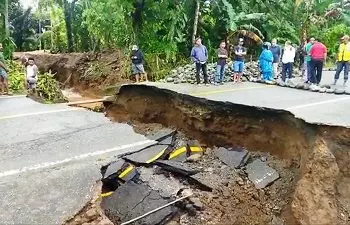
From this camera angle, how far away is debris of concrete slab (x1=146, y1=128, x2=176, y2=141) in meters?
7.49

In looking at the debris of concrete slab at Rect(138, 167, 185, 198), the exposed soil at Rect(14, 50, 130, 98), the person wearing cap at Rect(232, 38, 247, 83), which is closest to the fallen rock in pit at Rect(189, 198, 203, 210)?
the debris of concrete slab at Rect(138, 167, 185, 198)

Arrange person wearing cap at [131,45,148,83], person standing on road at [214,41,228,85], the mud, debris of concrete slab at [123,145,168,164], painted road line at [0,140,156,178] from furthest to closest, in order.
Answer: person wearing cap at [131,45,148,83]
person standing on road at [214,41,228,85]
debris of concrete slab at [123,145,168,164]
painted road line at [0,140,156,178]
the mud

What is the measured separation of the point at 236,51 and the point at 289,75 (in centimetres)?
237

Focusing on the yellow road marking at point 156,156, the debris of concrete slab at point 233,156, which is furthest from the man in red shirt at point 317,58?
the yellow road marking at point 156,156

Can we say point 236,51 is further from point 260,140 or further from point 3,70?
point 3,70

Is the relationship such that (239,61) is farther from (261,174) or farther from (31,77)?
(31,77)

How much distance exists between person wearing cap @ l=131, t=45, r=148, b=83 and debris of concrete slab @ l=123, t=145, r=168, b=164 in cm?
748

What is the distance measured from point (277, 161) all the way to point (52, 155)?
4.08 meters

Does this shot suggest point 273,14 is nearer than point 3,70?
No

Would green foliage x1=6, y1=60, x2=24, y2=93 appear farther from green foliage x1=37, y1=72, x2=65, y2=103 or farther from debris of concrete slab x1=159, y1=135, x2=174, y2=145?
debris of concrete slab x1=159, y1=135, x2=174, y2=145

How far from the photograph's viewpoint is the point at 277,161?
6887 mm

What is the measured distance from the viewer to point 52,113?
9.04 m

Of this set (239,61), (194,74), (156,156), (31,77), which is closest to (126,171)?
(156,156)

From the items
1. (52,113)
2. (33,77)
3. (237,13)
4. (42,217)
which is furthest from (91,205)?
(237,13)
